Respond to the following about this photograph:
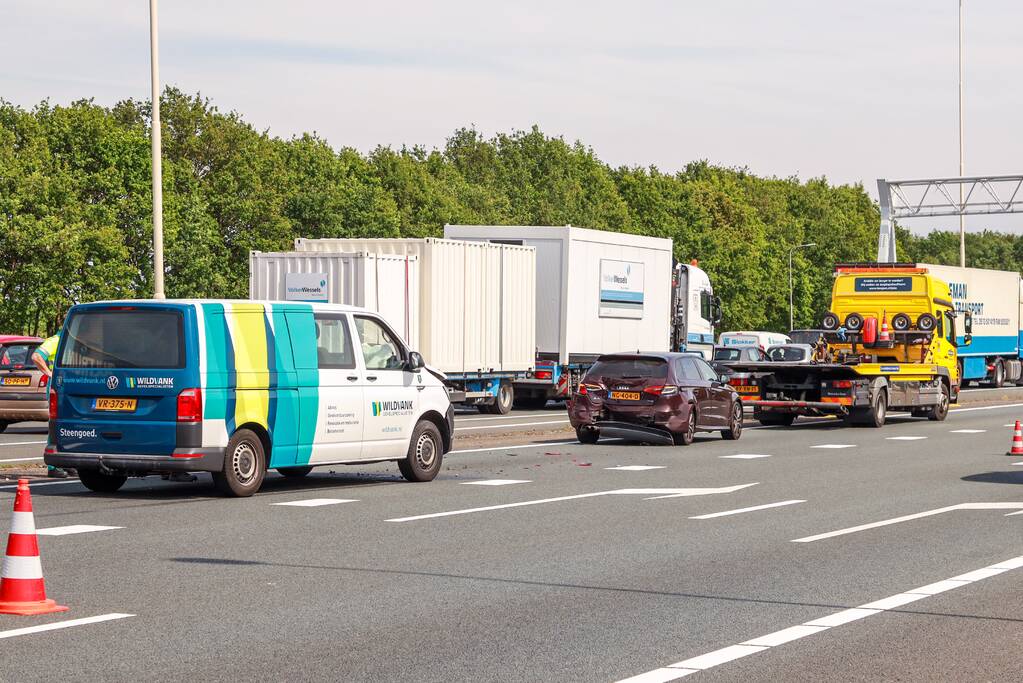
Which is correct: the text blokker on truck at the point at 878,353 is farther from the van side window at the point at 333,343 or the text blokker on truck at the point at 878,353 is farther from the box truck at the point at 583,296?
the van side window at the point at 333,343

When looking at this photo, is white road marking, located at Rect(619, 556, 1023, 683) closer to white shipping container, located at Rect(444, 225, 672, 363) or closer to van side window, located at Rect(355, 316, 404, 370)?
van side window, located at Rect(355, 316, 404, 370)

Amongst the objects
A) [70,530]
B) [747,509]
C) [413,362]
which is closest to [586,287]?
[413,362]

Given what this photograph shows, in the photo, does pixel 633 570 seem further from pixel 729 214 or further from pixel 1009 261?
pixel 1009 261

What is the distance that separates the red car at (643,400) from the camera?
23297mm

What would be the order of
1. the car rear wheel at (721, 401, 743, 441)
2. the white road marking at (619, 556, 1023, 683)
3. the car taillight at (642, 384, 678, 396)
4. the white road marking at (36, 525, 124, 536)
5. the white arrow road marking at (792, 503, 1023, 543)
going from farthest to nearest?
the car rear wheel at (721, 401, 743, 441) → the car taillight at (642, 384, 678, 396) → the white arrow road marking at (792, 503, 1023, 543) → the white road marking at (36, 525, 124, 536) → the white road marking at (619, 556, 1023, 683)

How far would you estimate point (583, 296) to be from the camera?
3466 cm

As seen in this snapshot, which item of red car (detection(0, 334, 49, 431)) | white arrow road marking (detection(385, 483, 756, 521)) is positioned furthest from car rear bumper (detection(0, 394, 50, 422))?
white arrow road marking (detection(385, 483, 756, 521))

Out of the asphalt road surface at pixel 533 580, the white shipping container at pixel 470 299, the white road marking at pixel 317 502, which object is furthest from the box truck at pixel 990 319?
the white road marking at pixel 317 502

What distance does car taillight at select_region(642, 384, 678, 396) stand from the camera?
76.3ft

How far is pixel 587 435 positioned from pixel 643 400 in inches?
50.3

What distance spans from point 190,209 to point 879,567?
154 feet

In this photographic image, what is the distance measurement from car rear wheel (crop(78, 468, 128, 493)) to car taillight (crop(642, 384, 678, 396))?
380 inches

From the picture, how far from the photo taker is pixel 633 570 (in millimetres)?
10250

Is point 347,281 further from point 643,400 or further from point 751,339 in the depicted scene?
point 751,339
